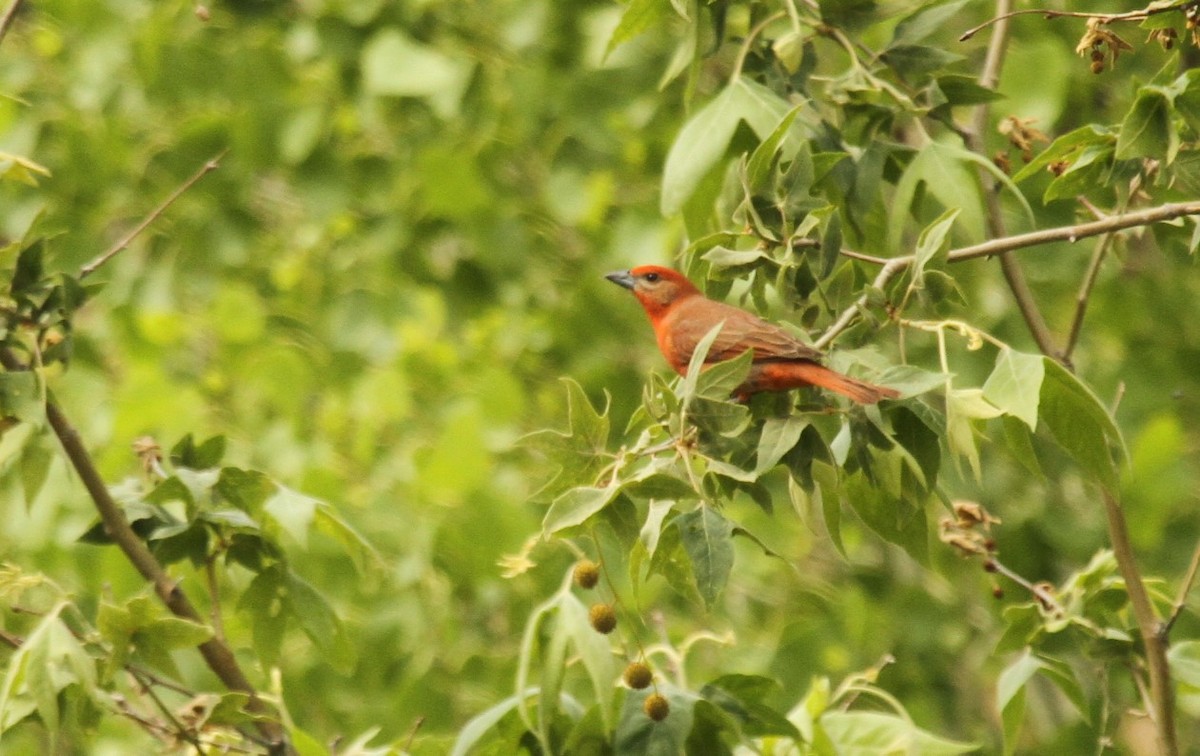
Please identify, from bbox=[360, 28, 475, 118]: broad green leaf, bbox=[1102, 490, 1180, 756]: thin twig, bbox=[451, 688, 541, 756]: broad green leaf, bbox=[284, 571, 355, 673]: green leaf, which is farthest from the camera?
bbox=[360, 28, 475, 118]: broad green leaf

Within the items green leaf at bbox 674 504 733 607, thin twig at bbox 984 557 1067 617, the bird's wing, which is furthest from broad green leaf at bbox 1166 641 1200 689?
green leaf at bbox 674 504 733 607

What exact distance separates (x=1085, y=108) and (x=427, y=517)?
2.58 m

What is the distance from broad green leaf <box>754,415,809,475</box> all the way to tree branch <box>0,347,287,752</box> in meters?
0.85

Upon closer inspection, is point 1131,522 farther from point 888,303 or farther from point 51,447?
point 51,447

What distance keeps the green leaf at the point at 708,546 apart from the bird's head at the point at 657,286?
1.89 m

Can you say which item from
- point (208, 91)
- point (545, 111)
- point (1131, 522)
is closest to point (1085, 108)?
point (1131, 522)

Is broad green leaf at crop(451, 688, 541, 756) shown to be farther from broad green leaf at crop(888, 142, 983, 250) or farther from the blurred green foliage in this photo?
broad green leaf at crop(888, 142, 983, 250)

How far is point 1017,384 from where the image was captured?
1962mm

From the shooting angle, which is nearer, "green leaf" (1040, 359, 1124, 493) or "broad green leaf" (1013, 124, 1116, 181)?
"green leaf" (1040, 359, 1124, 493)

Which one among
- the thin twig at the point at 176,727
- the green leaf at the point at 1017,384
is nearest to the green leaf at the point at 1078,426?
the green leaf at the point at 1017,384

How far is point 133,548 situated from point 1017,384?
1310 mm

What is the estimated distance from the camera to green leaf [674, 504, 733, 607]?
189 centimetres

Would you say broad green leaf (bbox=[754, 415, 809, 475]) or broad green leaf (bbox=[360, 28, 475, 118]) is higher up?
broad green leaf (bbox=[754, 415, 809, 475])

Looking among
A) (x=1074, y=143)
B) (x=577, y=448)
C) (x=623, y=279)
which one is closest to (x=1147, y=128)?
(x=1074, y=143)
